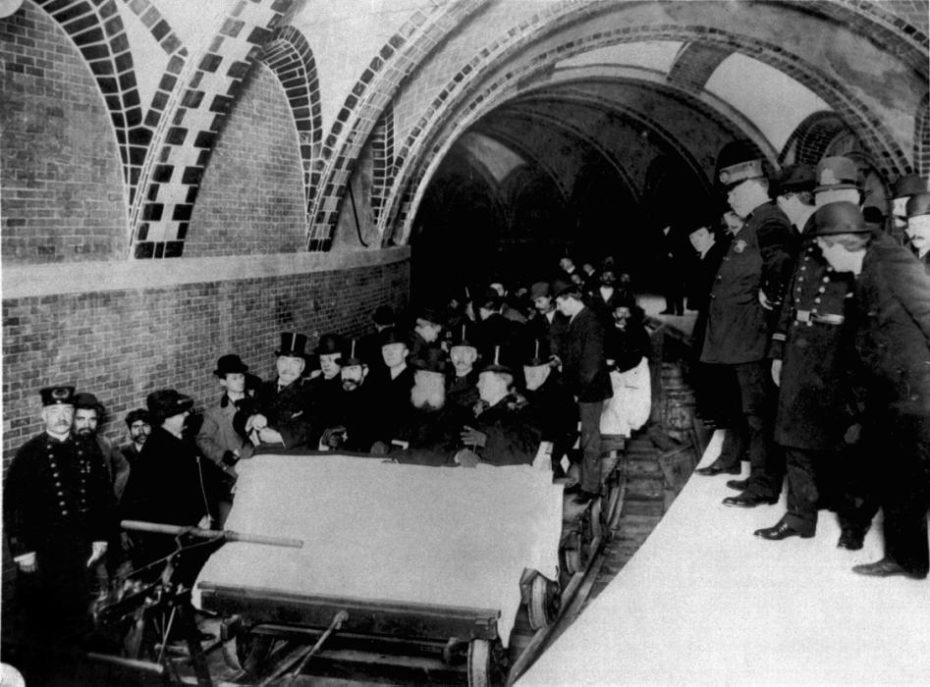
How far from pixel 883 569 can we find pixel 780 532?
1.84 feet

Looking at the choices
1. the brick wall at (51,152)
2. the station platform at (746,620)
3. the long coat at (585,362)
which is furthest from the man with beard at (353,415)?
the station platform at (746,620)

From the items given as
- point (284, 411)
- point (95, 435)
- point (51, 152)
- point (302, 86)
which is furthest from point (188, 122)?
point (95, 435)

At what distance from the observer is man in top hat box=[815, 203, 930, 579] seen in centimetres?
347

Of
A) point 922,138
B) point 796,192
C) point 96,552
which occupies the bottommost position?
point 96,552

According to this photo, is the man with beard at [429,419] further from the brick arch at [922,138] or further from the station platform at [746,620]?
the brick arch at [922,138]

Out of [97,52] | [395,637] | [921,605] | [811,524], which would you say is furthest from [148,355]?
[921,605]

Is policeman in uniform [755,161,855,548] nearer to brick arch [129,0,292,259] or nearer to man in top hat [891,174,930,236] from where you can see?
man in top hat [891,174,930,236]

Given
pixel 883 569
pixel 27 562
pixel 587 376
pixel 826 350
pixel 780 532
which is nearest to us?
pixel 883 569

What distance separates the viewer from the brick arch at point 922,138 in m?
8.81

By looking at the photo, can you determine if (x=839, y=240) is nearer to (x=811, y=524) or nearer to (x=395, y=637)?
(x=811, y=524)

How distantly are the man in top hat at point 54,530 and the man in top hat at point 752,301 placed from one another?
390 cm

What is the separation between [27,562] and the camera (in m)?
4.05

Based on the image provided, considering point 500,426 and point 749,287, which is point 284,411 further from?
point 749,287

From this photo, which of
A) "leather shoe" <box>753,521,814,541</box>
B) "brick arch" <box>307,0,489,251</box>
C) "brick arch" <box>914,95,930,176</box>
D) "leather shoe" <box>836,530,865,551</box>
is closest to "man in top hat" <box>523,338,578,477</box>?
"leather shoe" <box>753,521,814,541</box>
